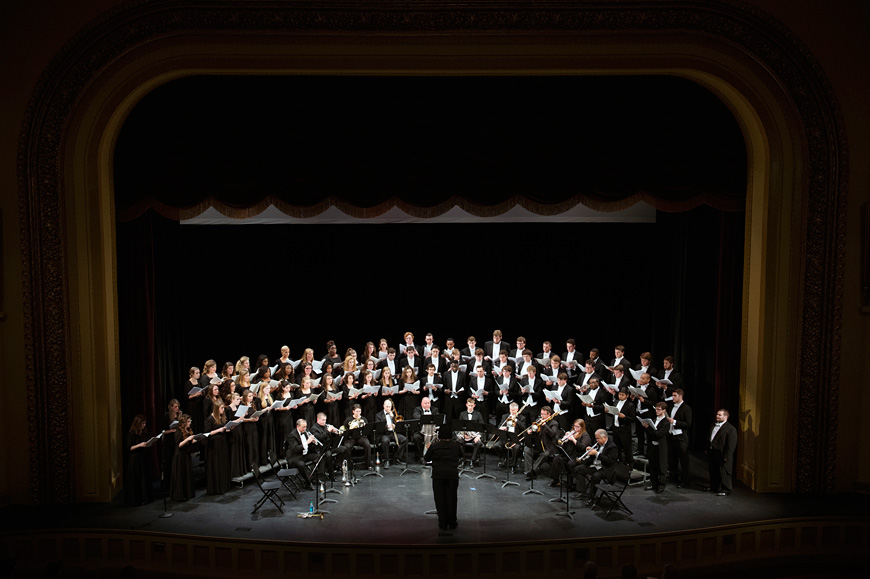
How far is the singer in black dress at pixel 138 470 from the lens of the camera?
9461 millimetres

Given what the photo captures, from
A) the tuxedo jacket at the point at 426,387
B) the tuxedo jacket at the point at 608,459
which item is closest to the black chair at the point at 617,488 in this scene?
the tuxedo jacket at the point at 608,459

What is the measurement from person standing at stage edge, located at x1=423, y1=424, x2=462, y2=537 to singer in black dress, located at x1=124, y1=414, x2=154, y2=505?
3.82 meters

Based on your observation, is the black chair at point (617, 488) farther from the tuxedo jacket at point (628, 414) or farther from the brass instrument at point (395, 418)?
the brass instrument at point (395, 418)

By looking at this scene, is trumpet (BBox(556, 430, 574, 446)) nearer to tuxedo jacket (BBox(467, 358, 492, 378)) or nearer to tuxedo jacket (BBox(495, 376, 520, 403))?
tuxedo jacket (BBox(495, 376, 520, 403))

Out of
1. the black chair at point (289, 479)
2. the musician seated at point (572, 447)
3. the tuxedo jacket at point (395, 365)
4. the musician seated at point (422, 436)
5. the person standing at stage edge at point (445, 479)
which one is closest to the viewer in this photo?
the person standing at stage edge at point (445, 479)

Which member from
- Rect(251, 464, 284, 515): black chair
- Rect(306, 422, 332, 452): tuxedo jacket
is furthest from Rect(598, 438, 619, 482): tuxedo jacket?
Rect(251, 464, 284, 515): black chair

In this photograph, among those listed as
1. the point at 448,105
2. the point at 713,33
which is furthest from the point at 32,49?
the point at 713,33

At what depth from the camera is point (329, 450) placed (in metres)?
10.0

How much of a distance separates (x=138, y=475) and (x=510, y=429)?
17.1 feet

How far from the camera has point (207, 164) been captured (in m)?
9.87

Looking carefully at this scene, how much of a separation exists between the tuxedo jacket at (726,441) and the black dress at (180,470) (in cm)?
714

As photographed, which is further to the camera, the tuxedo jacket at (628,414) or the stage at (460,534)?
the tuxedo jacket at (628,414)

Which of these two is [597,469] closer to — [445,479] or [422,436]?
[445,479]

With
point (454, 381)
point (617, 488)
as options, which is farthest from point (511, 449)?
point (617, 488)
